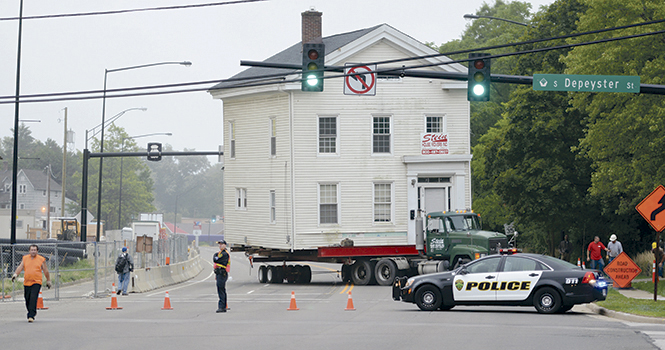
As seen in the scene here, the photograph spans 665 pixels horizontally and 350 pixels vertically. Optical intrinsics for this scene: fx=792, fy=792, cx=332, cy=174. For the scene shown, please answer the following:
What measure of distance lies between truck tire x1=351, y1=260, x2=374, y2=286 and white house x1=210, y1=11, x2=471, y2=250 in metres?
1.83

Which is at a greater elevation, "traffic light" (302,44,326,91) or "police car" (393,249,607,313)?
"traffic light" (302,44,326,91)

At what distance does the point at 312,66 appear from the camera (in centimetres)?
1744

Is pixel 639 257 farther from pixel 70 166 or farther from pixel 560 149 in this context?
pixel 70 166

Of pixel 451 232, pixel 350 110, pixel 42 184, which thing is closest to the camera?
pixel 451 232

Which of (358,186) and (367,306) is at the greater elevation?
(358,186)

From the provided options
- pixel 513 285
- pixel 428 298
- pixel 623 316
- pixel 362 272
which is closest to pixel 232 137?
pixel 362 272

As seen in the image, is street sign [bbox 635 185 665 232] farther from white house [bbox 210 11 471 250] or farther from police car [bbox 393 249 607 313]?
white house [bbox 210 11 471 250]

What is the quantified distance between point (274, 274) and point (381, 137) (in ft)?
24.4

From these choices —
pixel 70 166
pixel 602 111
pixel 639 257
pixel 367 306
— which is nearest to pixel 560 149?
pixel 639 257

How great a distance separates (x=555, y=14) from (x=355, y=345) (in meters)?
34.0

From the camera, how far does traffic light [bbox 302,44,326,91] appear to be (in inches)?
687

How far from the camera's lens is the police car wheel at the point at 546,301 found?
58.6 feet

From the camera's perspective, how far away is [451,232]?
28781mm

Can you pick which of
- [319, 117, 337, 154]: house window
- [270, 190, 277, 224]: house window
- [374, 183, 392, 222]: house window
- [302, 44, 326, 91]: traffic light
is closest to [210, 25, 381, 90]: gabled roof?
[319, 117, 337, 154]: house window
